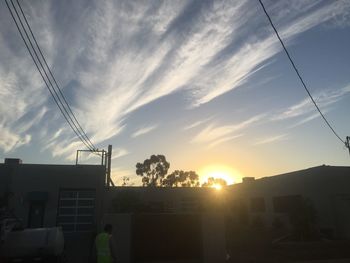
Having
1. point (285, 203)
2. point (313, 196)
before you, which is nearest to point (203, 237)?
point (313, 196)

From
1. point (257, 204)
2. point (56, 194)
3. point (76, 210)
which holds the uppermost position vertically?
point (56, 194)

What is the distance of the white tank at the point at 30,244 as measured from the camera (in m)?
13.2

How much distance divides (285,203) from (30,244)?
22.6 metres

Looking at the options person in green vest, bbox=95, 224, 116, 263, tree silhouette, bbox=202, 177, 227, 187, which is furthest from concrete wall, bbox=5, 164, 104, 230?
tree silhouette, bbox=202, 177, 227, 187

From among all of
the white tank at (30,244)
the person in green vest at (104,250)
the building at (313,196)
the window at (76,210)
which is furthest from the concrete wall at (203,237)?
the window at (76,210)

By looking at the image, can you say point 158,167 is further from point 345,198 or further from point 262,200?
point 345,198

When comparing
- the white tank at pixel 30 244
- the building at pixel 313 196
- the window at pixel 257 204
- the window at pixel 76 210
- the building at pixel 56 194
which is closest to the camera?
the white tank at pixel 30 244

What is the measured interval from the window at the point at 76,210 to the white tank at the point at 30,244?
16.1 metres

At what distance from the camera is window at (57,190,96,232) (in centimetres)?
2948

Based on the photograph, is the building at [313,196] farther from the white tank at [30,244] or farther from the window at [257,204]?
the white tank at [30,244]

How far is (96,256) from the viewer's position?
7.91 m

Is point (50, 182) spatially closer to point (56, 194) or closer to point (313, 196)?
point (56, 194)

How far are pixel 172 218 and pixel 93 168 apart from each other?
17150mm

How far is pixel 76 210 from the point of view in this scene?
2978cm
